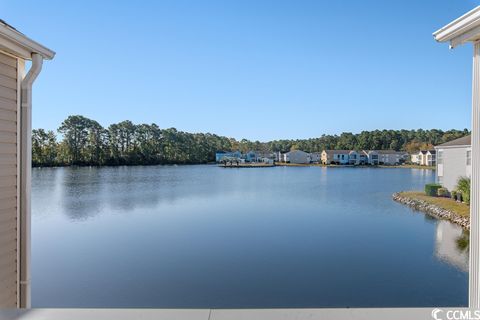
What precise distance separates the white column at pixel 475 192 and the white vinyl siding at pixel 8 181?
11.1 ft

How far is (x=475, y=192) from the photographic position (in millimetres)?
2189

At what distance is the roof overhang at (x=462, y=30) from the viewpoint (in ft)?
6.60

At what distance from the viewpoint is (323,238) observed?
1030cm

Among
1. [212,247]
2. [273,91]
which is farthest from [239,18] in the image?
[273,91]

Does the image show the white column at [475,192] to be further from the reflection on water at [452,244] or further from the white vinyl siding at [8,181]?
the reflection on water at [452,244]

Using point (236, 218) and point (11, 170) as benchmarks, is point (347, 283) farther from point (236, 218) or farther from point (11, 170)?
point (236, 218)

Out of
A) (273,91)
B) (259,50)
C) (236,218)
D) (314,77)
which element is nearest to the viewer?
(236,218)

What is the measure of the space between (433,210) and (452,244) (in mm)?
5222

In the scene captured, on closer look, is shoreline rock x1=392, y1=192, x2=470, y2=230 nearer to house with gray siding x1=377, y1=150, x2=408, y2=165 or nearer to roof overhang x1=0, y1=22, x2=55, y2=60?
roof overhang x1=0, y1=22, x2=55, y2=60

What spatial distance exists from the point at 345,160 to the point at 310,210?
47.4 m

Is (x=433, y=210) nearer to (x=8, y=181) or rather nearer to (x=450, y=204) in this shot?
(x=450, y=204)
